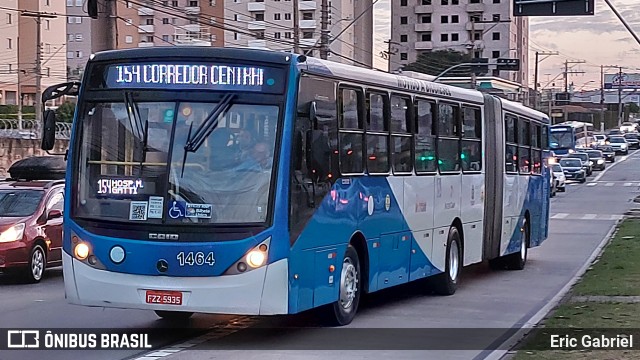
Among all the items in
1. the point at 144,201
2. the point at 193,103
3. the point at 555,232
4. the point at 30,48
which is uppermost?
the point at 30,48

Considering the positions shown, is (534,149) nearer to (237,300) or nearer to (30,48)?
(237,300)

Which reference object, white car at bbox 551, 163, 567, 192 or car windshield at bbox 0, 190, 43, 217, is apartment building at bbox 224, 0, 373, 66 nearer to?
white car at bbox 551, 163, 567, 192

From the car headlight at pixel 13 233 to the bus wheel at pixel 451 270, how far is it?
6.58 m

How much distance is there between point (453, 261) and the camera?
17109 mm

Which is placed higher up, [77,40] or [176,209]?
[77,40]

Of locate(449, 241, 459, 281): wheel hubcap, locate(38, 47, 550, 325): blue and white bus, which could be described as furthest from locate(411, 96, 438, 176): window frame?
locate(38, 47, 550, 325): blue and white bus

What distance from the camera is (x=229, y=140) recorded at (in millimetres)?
10922

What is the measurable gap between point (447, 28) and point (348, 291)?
10282cm

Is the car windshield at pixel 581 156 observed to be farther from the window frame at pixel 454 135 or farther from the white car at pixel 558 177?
the window frame at pixel 454 135

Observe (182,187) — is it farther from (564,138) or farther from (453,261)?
(564,138)

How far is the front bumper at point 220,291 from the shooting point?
10695 millimetres

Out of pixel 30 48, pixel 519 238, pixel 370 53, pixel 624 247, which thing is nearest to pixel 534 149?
pixel 519 238

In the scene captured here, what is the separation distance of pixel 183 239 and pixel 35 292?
632 centimetres

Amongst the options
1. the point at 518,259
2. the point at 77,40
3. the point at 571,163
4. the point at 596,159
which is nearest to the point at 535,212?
the point at 518,259
